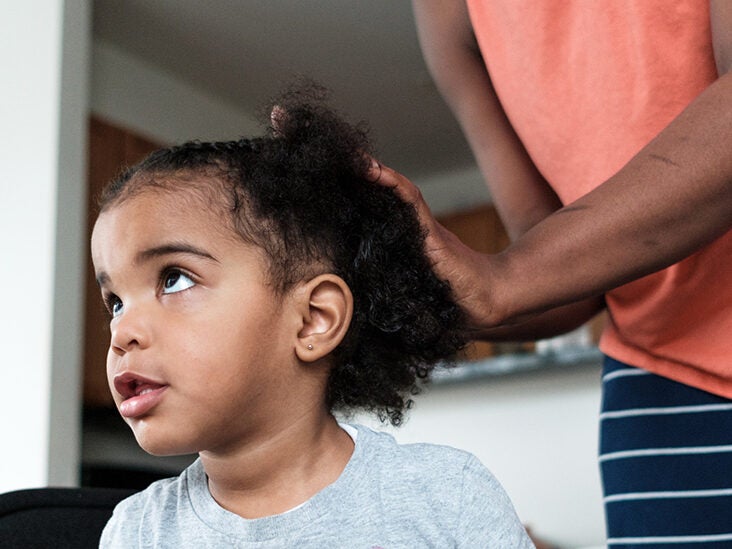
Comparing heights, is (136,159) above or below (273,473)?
above

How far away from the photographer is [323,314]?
2.71 ft

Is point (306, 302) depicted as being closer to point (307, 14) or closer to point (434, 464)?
point (434, 464)

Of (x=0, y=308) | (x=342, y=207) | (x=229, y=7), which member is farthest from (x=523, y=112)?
(x=229, y=7)

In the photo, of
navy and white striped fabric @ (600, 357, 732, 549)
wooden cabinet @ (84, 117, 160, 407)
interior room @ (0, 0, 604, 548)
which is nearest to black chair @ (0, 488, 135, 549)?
navy and white striped fabric @ (600, 357, 732, 549)

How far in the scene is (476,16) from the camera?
1076 mm

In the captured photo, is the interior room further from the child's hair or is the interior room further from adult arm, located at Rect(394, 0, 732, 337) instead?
adult arm, located at Rect(394, 0, 732, 337)

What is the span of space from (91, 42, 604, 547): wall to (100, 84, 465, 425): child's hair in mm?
2385

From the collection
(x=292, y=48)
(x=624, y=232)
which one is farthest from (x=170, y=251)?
(x=292, y=48)

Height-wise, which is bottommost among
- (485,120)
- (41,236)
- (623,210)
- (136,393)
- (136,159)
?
(136,393)

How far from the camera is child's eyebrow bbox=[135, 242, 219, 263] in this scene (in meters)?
0.76

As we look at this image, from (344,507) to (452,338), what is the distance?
0.62 feet

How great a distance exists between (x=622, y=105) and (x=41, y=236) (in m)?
2.62

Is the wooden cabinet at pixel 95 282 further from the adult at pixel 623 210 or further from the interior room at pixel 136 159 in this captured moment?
the adult at pixel 623 210

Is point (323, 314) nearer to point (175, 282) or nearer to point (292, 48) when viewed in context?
point (175, 282)
